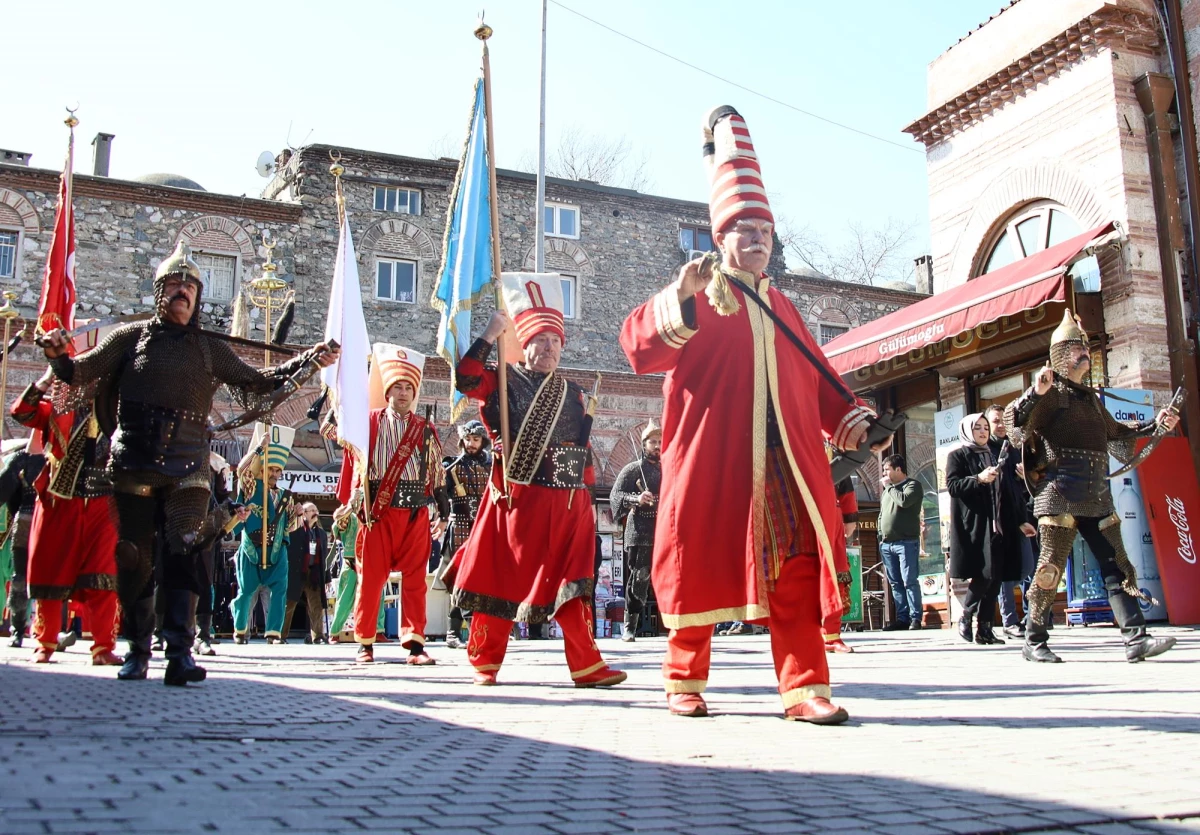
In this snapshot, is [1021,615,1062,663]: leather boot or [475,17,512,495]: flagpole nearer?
[475,17,512,495]: flagpole

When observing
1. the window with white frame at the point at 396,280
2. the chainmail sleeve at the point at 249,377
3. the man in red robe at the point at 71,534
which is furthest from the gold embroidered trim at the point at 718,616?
the window with white frame at the point at 396,280

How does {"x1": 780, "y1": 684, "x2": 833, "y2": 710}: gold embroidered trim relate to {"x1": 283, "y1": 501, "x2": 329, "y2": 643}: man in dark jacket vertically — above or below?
below

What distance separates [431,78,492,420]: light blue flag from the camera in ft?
23.8

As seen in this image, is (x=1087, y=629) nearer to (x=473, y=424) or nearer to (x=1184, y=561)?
(x=1184, y=561)

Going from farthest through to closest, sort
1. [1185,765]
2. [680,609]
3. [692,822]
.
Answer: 1. [680,609]
2. [1185,765]
3. [692,822]

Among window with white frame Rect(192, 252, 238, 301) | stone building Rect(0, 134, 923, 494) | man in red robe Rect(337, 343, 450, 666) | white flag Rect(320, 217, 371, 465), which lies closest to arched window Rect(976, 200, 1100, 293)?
white flag Rect(320, 217, 371, 465)

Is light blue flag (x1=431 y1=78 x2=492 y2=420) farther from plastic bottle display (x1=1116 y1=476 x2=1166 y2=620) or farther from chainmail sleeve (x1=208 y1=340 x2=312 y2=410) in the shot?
plastic bottle display (x1=1116 y1=476 x2=1166 y2=620)

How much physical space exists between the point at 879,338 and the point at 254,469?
8810 millimetres

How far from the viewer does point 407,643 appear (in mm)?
8594

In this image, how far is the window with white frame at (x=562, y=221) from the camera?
33438 mm

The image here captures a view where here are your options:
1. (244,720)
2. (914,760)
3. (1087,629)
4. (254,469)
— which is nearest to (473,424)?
(254,469)

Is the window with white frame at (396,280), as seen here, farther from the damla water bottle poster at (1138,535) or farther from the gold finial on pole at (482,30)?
the gold finial on pole at (482,30)

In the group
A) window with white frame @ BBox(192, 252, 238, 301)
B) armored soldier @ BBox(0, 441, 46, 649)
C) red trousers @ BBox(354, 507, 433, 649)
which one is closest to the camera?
red trousers @ BBox(354, 507, 433, 649)

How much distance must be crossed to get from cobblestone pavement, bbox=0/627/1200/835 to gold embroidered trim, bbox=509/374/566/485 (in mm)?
1268
